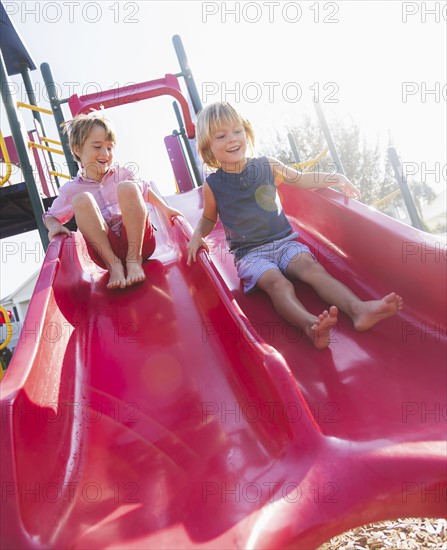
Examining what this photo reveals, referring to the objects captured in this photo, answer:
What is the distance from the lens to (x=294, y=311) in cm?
154

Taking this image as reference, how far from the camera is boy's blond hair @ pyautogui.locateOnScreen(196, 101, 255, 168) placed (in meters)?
1.96

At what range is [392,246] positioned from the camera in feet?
5.44

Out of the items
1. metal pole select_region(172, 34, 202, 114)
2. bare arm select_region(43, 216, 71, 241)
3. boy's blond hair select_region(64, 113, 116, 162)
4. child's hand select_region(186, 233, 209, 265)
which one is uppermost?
metal pole select_region(172, 34, 202, 114)

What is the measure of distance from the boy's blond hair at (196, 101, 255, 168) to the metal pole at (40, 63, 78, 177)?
2.05 m

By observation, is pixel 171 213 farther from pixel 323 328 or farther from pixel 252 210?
pixel 323 328

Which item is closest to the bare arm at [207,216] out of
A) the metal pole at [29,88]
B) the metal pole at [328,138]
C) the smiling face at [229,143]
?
the smiling face at [229,143]

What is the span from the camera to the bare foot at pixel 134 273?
76.7 inches

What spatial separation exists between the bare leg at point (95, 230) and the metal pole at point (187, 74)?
302 centimetres

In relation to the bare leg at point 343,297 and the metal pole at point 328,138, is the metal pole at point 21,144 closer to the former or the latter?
the bare leg at point 343,297

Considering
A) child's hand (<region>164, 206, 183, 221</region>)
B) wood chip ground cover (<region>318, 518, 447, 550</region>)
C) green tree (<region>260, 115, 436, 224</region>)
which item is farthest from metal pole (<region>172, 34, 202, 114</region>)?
green tree (<region>260, 115, 436, 224</region>)

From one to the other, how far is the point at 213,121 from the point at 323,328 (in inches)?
42.7

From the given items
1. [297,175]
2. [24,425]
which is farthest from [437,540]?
[297,175]

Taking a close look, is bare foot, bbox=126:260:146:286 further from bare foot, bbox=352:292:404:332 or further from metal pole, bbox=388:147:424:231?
metal pole, bbox=388:147:424:231

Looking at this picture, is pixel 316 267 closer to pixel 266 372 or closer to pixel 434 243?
pixel 434 243
